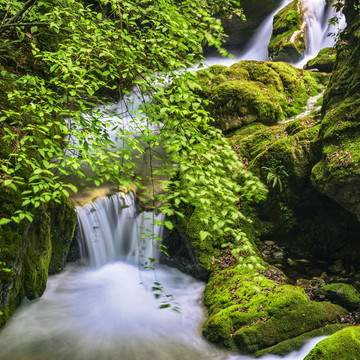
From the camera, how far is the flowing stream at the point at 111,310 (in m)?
4.20

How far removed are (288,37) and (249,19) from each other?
20.6ft

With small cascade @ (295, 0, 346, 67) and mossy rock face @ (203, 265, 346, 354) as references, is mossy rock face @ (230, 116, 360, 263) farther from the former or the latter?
small cascade @ (295, 0, 346, 67)

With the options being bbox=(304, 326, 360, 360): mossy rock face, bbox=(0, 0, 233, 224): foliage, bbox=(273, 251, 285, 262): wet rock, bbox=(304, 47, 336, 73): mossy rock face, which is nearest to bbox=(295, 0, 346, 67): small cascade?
bbox=(304, 47, 336, 73): mossy rock face

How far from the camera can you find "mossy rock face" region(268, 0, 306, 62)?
16.5 m

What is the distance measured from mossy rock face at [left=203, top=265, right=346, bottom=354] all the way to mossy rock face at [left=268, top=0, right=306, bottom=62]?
15671mm

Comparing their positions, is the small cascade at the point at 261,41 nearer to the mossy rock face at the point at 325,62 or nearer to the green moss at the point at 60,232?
the mossy rock face at the point at 325,62

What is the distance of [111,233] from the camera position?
7445mm

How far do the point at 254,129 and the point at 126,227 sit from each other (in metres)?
5.40

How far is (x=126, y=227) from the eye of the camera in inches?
305

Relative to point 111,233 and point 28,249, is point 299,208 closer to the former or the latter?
point 111,233

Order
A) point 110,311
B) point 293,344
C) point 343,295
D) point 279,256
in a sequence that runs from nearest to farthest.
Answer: point 293,344 < point 343,295 < point 110,311 < point 279,256

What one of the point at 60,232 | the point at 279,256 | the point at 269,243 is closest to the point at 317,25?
the point at 269,243

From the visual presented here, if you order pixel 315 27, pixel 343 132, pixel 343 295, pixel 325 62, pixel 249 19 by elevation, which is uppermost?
pixel 249 19

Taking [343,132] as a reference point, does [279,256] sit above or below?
below
